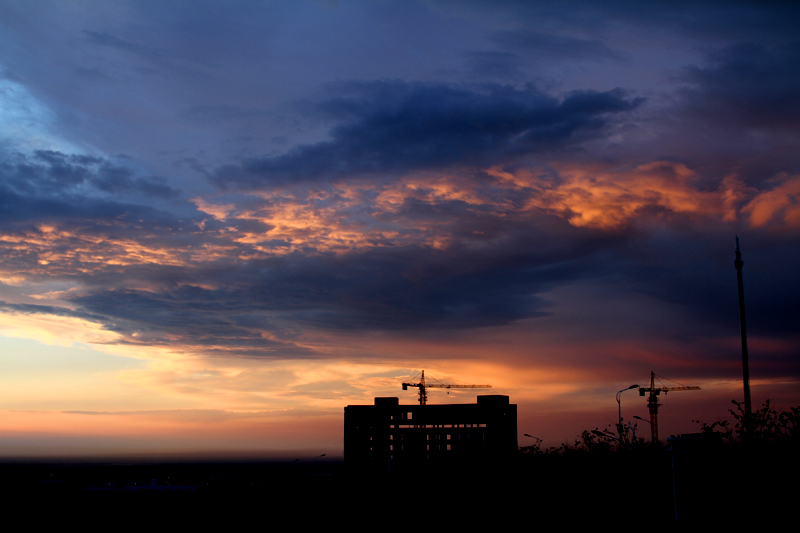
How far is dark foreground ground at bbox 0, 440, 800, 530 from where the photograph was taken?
36.0 meters

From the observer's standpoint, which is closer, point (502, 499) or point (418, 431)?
point (502, 499)

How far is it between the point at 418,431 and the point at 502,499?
1636 inches

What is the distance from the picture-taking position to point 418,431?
142m

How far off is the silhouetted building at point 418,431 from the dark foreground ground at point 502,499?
147 inches

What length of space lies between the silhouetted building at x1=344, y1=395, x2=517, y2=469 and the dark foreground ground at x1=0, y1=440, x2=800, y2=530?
3734 millimetres

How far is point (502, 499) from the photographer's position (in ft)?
335

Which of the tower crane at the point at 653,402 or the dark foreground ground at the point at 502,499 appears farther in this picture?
the tower crane at the point at 653,402

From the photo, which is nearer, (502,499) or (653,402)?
(502,499)

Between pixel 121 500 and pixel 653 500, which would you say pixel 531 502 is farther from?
pixel 121 500

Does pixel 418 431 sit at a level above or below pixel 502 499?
above

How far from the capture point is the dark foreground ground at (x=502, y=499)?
36000 millimetres

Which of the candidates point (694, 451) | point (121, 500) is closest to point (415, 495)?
point (694, 451)

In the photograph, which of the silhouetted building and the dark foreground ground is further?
the silhouetted building

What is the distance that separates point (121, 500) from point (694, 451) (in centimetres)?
15752
